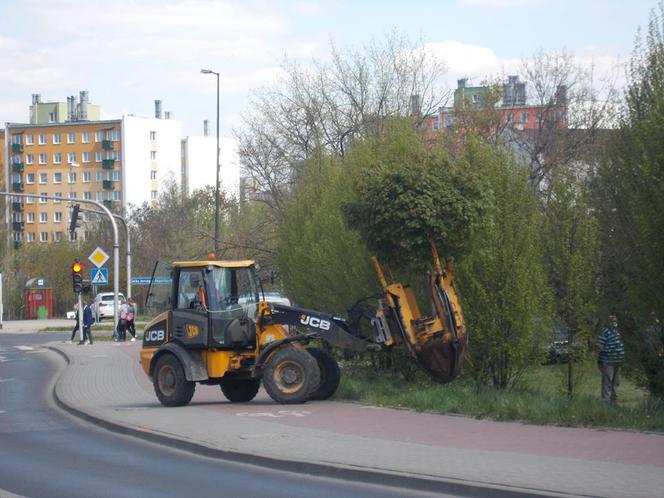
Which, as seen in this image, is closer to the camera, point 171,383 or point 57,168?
point 171,383

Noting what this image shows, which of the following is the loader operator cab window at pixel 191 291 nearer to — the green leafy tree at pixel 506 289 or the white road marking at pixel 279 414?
the white road marking at pixel 279 414

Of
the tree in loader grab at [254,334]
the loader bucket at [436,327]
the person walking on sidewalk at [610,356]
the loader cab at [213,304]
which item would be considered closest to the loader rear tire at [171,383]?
the tree in loader grab at [254,334]

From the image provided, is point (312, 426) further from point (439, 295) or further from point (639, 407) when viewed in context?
point (639, 407)

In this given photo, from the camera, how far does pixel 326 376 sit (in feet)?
59.8

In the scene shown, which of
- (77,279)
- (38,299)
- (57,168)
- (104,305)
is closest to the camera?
(77,279)

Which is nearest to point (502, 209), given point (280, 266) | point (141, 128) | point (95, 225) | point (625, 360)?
point (625, 360)

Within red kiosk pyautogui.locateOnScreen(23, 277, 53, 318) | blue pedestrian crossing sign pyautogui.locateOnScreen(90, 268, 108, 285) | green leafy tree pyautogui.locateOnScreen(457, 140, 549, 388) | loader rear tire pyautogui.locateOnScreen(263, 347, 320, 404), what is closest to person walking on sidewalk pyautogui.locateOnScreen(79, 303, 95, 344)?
blue pedestrian crossing sign pyautogui.locateOnScreen(90, 268, 108, 285)

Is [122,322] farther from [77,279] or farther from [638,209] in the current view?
[638,209]

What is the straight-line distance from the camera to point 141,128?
4508 inches

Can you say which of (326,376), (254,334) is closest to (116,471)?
(326,376)

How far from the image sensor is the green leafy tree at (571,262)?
17.7 metres

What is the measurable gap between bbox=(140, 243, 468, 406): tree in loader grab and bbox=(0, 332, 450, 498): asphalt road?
2.21 meters

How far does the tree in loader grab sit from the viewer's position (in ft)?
56.2

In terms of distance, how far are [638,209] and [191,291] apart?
8.24 meters
